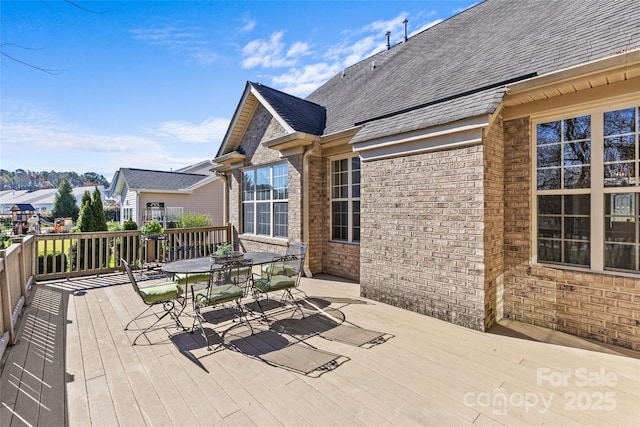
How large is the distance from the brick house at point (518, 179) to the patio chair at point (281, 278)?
57.0 inches

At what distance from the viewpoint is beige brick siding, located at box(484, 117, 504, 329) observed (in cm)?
419

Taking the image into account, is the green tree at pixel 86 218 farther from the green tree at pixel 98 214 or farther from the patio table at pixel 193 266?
the patio table at pixel 193 266

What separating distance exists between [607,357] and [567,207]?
1924 mm

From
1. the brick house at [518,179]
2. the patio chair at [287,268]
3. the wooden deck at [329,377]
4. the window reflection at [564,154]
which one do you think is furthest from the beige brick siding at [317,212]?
the window reflection at [564,154]

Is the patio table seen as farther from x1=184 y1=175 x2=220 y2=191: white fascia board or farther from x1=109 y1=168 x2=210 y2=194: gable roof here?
x1=184 y1=175 x2=220 y2=191: white fascia board

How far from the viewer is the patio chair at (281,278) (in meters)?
4.83

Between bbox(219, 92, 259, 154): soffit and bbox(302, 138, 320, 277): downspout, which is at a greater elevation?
bbox(219, 92, 259, 154): soffit

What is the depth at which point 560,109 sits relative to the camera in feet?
13.4

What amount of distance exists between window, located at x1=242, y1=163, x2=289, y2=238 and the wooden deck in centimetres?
427

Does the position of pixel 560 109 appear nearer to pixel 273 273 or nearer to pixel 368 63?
pixel 273 273

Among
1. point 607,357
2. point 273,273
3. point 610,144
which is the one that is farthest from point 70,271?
point 610,144

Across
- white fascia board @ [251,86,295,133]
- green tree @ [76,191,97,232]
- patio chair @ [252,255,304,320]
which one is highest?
white fascia board @ [251,86,295,133]

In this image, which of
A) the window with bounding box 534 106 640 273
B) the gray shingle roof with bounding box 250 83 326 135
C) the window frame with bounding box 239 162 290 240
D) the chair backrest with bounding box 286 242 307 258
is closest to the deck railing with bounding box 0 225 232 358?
the window frame with bounding box 239 162 290 240

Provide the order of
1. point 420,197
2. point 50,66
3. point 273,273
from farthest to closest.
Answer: point 273,273 → point 420,197 → point 50,66
